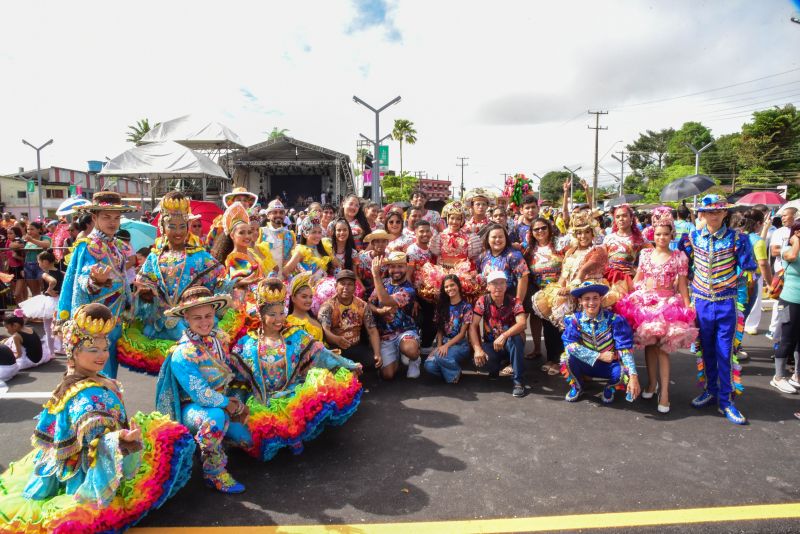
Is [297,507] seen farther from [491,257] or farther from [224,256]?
[491,257]

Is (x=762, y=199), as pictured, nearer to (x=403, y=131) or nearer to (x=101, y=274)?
(x=101, y=274)

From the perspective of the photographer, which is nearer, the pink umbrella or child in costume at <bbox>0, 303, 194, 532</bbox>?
child in costume at <bbox>0, 303, 194, 532</bbox>

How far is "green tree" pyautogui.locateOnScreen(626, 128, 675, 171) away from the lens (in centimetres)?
7712

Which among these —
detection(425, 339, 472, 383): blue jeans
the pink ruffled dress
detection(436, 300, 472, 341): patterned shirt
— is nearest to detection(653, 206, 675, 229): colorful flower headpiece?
the pink ruffled dress

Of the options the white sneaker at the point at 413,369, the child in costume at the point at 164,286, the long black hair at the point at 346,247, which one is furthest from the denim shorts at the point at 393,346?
the child in costume at the point at 164,286

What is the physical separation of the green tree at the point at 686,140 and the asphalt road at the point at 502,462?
69618 millimetres

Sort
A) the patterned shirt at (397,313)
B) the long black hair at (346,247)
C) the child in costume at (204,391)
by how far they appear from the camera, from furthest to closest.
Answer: the long black hair at (346,247)
the patterned shirt at (397,313)
the child in costume at (204,391)

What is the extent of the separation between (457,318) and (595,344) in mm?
1450

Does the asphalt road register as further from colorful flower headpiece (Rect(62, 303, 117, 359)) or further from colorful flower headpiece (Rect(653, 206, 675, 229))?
colorful flower headpiece (Rect(653, 206, 675, 229))

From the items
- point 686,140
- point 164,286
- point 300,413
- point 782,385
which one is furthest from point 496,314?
point 686,140

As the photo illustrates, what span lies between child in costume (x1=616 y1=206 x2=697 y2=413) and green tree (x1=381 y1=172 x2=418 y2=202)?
1609 inches

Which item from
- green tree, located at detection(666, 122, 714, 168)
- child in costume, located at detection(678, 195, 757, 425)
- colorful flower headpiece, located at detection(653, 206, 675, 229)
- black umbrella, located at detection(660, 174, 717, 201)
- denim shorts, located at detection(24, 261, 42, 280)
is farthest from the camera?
green tree, located at detection(666, 122, 714, 168)

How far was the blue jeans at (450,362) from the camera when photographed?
5234mm

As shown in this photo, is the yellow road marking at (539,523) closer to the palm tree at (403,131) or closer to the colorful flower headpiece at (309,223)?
the colorful flower headpiece at (309,223)
